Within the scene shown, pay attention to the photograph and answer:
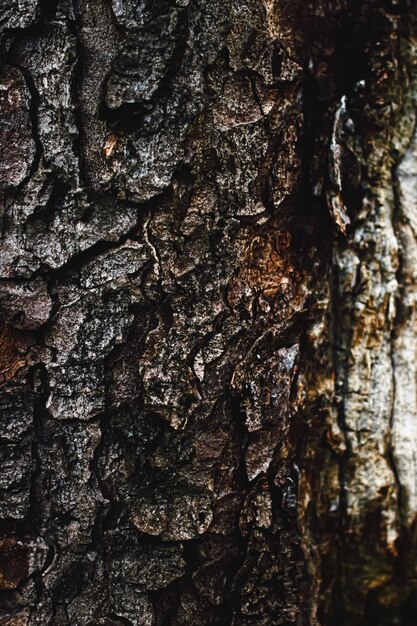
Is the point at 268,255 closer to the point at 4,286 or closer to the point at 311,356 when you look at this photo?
the point at 311,356

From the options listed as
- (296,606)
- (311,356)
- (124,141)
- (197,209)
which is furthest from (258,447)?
(124,141)

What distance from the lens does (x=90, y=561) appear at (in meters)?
1.14

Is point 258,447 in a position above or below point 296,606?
above

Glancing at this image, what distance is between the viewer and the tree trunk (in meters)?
1.07

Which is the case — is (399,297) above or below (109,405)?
above

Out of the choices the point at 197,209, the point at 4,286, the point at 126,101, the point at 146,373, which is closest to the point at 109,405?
the point at 146,373

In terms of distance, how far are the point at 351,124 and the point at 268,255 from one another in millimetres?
281

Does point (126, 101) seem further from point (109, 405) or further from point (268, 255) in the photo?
point (109, 405)

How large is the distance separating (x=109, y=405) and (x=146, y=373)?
84mm

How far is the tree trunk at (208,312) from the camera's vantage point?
1069mm

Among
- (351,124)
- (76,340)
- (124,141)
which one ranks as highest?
(351,124)

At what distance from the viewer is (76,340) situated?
1.11 meters

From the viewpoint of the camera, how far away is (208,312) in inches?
44.6

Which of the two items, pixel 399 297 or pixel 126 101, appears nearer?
pixel 126 101
